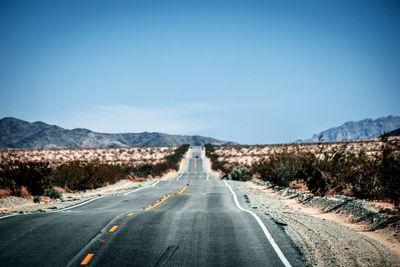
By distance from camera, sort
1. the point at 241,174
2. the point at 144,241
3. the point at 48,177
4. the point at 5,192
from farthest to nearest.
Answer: the point at 241,174 → the point at 48,177 → the point at 5,192 → the point at 144,241

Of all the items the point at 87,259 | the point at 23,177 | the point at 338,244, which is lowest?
the point at 338,244

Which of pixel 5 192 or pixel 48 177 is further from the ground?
pixel 48 177


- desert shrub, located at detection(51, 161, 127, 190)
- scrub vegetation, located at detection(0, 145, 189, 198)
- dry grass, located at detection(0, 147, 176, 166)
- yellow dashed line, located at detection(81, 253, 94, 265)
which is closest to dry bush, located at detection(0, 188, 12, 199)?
scrub vegetation, located at detection(0, 145, 189, 198)

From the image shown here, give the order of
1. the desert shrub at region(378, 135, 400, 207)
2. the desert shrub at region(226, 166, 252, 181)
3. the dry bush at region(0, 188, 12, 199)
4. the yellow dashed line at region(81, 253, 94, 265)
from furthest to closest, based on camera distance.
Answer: the desert shrub at region(226, 166, 252, 181), the dry bush at region(0, 188, 12, 199), the desert shrub at region(378, 135, 400, 207), the yellow dashed line at region(81, 253, 94, 265)

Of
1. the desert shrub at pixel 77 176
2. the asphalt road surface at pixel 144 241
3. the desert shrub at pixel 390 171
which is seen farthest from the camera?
the desert shrub at pixel 77 176

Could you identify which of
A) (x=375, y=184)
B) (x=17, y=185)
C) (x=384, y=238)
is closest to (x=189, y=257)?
A: (x=384, y=238)

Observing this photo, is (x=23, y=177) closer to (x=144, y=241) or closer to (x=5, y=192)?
(x=5, y=192)

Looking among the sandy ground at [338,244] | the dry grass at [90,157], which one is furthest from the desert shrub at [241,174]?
the sandy ground at [338,244]

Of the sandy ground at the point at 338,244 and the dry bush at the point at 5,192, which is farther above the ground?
the sandy ground at the point at 338,244

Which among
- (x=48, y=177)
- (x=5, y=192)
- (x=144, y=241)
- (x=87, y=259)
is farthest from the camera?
(x=48, y=177)

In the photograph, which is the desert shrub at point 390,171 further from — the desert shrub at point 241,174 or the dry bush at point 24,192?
the desert shrub at point 241,174

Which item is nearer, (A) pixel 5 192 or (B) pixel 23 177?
(A) pixel 5 192

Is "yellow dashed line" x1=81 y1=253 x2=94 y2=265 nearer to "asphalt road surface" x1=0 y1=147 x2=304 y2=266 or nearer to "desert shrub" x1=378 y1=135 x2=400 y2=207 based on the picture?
"asphalt road surface" x1=0 y1=147 x2=304 y2=266

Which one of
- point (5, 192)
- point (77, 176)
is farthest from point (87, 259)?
point (77, 176)
